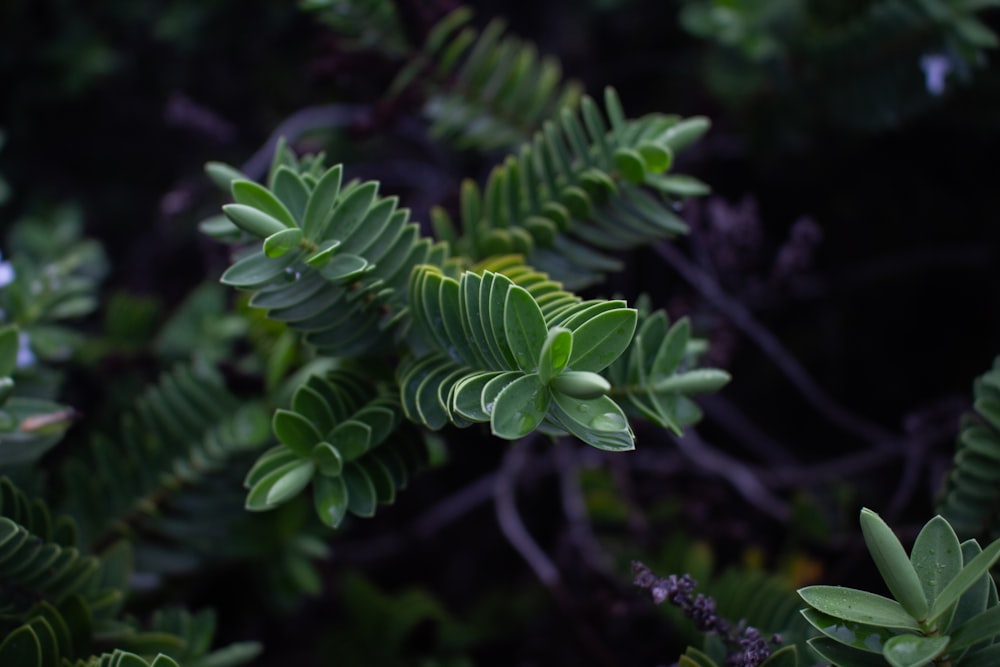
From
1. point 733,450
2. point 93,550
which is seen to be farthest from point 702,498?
point 93,550

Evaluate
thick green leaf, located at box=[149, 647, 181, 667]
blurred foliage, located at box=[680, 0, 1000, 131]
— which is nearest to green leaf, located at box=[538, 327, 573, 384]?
thick green leaf, located at box=[149, 647, 181, 667]

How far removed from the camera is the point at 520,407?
58 cm

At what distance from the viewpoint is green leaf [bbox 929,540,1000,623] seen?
0.54 m

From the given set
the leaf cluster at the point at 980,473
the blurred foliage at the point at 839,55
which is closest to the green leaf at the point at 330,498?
the leaf cluster at the point at 980,473

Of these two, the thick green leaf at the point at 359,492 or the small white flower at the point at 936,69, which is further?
the small white flower at the point at 936,69

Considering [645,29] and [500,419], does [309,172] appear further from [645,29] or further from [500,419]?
[645,29]

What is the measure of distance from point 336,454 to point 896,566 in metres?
0.47

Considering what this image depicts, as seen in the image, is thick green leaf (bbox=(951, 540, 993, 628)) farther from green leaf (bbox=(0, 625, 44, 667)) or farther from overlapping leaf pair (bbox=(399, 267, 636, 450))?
green leaf (bbox=(0, 625, 44, 667))

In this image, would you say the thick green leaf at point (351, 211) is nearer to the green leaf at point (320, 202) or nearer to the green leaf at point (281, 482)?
the green leaf at point (320, 202)

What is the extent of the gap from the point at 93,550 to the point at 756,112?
49.7 inches

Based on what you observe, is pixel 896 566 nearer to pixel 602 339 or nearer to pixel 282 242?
pixel 602 339

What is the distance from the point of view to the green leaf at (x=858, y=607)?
1.91 ft

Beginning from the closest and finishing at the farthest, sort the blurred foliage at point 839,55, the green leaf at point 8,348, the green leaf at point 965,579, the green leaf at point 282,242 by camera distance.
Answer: the green leaf at point 965,579 → the green leaf at point 282,242 → the green leaf at point 8,348 → the blurred foliage at point 839,55

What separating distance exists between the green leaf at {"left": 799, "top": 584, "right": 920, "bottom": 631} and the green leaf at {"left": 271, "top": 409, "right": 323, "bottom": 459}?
44 cm
